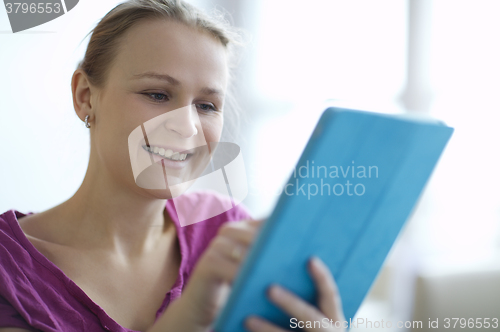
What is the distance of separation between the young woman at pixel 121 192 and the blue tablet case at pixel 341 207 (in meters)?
0.23

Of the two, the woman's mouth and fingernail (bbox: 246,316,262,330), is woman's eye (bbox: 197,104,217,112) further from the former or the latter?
fingernail (bbox: 246,316,262,330)

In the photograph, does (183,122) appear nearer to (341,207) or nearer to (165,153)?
(165,153)

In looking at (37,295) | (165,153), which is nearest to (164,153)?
(165,153)

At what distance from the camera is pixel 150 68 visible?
1.69 feet

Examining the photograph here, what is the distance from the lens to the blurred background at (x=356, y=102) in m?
0.59

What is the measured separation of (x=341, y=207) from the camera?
0.33 m

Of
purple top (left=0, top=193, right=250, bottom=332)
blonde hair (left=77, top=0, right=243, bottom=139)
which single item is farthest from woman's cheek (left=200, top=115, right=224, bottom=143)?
purple top (left=0, top=193, right=250, bottom=332)

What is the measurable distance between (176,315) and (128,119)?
0.96 feet

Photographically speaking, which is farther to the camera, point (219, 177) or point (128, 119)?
point (219, 177)

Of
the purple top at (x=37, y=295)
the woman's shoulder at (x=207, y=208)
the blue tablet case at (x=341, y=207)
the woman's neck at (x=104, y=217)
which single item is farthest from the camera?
the woman's shoulder at (x=207, y=208)

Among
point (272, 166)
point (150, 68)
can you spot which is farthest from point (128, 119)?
point (272, 166)

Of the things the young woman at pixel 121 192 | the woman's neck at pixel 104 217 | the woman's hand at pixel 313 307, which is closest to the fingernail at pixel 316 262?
the woman's hand at pixel 313 307

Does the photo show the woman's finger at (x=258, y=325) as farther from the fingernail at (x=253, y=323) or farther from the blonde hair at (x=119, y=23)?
the blonde hair at (x=119, y=23)

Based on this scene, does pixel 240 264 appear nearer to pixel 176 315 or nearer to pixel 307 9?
pixel 176 315
